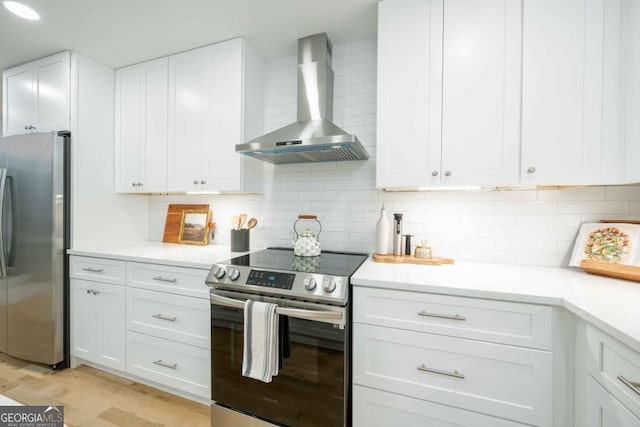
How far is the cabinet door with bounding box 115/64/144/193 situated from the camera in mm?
2395

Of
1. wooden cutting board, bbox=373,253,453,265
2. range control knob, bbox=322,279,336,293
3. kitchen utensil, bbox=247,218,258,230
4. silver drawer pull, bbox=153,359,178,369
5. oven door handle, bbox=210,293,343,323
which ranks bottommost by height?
silver drawer pull, bbox=153,359,178,369

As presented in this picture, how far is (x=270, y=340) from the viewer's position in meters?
1.37

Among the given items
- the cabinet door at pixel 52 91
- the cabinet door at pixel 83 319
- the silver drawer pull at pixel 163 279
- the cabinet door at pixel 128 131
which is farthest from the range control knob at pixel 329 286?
the cabinet door at pixel 52 91

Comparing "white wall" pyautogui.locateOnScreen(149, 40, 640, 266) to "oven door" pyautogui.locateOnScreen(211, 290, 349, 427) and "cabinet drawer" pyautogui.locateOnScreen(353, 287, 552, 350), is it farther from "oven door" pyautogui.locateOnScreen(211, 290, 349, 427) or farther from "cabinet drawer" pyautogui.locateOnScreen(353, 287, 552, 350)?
"oven door" pyautogui.locateOnScreen(211, 290, 349, 427)

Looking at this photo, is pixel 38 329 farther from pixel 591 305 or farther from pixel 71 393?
pixel 591 305

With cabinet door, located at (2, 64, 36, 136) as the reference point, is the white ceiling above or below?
above

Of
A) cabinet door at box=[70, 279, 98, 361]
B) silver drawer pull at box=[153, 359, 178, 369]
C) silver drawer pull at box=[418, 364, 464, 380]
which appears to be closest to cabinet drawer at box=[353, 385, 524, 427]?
silver drawer pull at box=[418, 364, 464, 380]

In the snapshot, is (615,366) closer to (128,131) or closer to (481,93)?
(481,93)

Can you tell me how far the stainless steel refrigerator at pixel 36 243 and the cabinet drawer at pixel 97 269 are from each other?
3.8 inches

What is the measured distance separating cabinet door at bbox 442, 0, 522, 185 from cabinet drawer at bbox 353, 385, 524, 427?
1.12 metres

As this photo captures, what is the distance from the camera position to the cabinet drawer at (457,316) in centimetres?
111

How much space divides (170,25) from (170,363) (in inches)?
91.9

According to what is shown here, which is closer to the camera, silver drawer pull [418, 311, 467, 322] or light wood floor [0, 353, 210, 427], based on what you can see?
silver drawer pull [418, 311, 467, 322]

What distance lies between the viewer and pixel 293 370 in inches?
54.7
